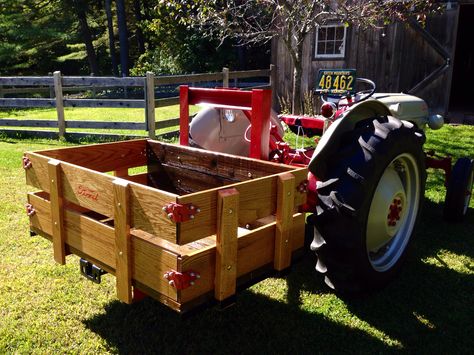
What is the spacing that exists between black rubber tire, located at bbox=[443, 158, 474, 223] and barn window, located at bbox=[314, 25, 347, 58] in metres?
7.73

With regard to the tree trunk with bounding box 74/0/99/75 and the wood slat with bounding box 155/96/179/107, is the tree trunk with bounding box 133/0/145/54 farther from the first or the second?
the wood slat with bounding box 155/96/179/107

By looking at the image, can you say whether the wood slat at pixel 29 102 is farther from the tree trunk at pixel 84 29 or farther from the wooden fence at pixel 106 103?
the tree trunk at pixel 84 29

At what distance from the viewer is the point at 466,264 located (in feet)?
12.2

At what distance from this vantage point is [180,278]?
208 centimetres

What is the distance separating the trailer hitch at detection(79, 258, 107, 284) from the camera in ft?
8.40

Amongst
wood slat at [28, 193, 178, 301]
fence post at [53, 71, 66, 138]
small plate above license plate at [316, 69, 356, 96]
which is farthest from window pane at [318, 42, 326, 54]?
wood slat at [28, 193, 178, 301]

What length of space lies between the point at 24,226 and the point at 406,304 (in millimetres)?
3520

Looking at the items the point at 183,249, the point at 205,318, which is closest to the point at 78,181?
the point at 183,249

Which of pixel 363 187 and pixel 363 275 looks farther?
pixel 363 275

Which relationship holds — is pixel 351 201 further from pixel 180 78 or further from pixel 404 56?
pixel 404 56

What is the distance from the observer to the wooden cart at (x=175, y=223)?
213 cm

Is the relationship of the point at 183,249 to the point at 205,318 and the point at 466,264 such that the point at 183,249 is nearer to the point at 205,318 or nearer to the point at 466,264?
the point at 205,318

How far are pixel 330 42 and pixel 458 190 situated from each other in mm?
8209

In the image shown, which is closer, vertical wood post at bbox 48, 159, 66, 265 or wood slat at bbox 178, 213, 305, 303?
wood slat at bbox 178, 213, 305, 303
